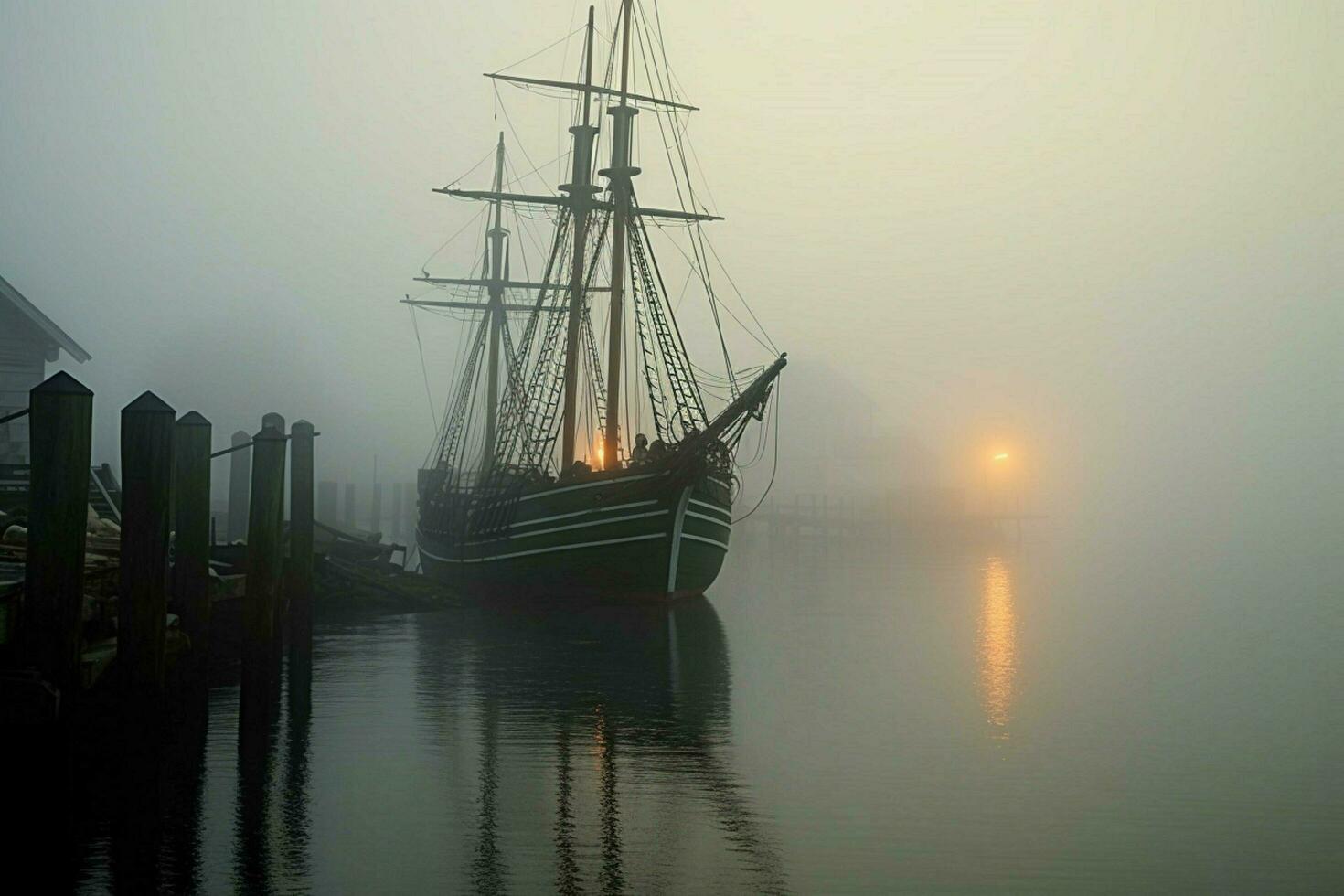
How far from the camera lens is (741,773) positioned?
1297 centimetres

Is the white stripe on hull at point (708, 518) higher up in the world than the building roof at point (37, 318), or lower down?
lower down

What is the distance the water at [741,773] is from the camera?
9328mm

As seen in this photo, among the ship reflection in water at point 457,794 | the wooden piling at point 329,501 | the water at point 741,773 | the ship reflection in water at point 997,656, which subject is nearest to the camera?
the ship reflection in water at point 457,794

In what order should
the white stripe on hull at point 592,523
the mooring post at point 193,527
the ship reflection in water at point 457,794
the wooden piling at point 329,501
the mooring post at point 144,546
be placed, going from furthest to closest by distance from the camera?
the wooden piling at point 329,501
the white stripe on hull at point 592,523
the mooring post at point 193,527
the mooring post at point 144,546
the ship reflection in water at point 457,794

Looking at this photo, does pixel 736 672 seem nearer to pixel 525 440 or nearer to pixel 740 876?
pixel 740 876

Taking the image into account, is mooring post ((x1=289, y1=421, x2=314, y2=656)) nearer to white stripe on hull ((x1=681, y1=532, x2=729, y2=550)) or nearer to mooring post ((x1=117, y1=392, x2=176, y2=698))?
mooring post ((x1=117, y1=392, x2=176, y2=698))

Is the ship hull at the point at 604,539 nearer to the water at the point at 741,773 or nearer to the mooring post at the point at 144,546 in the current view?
the water at the point at 741,773

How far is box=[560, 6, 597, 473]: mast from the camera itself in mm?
38312

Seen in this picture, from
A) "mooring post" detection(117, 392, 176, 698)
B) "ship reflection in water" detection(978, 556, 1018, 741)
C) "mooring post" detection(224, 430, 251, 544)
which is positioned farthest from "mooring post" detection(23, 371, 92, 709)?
"mooring post" detection(224, 430, 251, 544)

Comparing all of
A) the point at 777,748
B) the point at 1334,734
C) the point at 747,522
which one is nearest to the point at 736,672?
the point at 777,748

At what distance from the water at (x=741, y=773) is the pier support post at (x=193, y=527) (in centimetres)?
125

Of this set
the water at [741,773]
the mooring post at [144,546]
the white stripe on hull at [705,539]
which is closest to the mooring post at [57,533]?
the mooring post at [144,546]

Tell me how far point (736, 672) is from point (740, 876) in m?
12.5

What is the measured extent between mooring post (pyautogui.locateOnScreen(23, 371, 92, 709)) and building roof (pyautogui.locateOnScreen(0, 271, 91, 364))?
21.6 m
